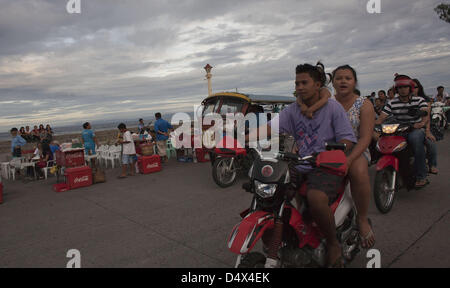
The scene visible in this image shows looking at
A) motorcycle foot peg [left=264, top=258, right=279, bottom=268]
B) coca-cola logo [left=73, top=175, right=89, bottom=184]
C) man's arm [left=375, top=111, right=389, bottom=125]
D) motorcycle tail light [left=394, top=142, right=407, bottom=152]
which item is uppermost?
man's arm [left=375, top=111, right=389, bottom=125]

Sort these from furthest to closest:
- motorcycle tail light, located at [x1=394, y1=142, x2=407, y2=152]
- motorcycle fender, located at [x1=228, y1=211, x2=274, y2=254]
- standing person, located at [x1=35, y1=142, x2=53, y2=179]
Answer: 1. standing person, located at [x1=35, y1=142, x2=53, y2=179]
2. motorcycle tail light, located at [x1=394, y1=142, x2=407, y2=152]
3. motorcycle fender, located at [x1=228, y1=211, x2=274, y2=254]

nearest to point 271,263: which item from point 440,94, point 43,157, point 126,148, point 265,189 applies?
point 265,189

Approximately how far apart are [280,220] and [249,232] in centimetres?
29

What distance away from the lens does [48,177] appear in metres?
10.3

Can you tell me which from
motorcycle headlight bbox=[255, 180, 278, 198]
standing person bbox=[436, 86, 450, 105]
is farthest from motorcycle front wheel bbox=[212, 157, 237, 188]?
standing person bbox=[436, 86, 450, 105]

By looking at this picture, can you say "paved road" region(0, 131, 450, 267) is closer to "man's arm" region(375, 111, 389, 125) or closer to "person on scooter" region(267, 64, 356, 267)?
"person on scooter" region(267, 64, 356, 267)

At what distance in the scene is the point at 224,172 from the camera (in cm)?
684

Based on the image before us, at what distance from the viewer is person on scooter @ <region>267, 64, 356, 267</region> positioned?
233cm

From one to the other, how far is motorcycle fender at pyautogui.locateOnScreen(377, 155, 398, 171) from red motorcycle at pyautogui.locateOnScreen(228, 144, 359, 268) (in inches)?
86.4

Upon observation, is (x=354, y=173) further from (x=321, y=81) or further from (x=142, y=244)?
(x=142, y=244)

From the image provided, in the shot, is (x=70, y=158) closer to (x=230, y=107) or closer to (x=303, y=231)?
(x=230, y=107)

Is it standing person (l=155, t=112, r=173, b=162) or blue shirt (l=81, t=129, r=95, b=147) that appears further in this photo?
standing person (l=155, t=112, r=173, b=162)

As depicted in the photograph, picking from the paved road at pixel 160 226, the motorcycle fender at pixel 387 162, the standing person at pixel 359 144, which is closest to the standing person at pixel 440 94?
the paved road at pixel 160 226
